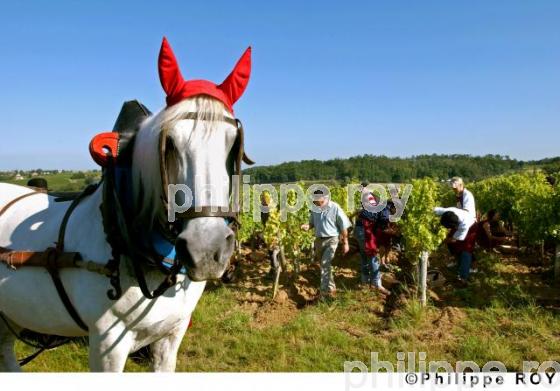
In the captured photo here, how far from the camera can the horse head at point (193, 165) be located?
147 centimetres

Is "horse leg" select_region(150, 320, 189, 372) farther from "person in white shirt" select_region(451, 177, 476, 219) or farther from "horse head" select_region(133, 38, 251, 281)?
"person in white shirt" select_region(451, 177, 476, 219)

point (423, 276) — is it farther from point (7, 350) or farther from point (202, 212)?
point (202, 212)

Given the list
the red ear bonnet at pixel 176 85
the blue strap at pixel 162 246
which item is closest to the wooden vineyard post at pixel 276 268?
the blue strap at pixel 162 246

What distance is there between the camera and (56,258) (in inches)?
80.4

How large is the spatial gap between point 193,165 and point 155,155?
0.86 feet

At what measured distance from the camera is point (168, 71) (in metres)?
1.75

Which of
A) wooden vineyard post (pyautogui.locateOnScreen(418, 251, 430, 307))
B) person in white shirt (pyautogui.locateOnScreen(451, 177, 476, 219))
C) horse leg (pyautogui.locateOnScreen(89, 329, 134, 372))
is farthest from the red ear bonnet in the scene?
person in white shirt (pyautogui.locateOnScreen(451, 177, 476, 219))

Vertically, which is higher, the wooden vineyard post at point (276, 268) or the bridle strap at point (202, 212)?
the bridle strap at point (202, 212)

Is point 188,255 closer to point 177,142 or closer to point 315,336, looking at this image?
point 177,142

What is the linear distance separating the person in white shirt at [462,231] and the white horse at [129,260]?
20.8 ft

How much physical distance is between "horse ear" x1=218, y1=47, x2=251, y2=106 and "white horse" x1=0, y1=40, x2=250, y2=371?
1.0 inches

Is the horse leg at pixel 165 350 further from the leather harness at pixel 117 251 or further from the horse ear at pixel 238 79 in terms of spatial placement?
the horse ear at pixel 238 79

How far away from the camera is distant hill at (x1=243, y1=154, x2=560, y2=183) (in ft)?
209

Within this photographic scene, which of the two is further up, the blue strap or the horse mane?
the horse mane
